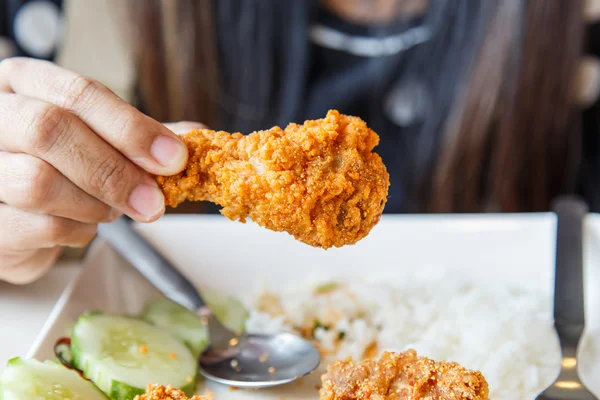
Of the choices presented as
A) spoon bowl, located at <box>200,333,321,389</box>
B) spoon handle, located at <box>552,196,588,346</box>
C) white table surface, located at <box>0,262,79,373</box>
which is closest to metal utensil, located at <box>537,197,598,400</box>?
spoon handle, located at <box>552,196,588,346</box>

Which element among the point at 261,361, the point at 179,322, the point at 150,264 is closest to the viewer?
the point at 261,361

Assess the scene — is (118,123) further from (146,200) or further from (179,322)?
(179,322)

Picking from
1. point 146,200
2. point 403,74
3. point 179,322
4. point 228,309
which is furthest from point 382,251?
point 403,74

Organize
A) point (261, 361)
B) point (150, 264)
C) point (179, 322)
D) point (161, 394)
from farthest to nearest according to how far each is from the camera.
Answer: point (150, 264)
point (179, 322)
point (261, 361)
point (161, 394)

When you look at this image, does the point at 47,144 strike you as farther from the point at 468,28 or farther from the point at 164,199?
the point at 468,28

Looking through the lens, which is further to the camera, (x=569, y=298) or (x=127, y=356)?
(x=569, y=298)

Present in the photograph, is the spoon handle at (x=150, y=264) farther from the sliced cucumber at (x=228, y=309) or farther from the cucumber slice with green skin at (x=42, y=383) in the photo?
the cucumber slice with green skin at (x=42, y=383)

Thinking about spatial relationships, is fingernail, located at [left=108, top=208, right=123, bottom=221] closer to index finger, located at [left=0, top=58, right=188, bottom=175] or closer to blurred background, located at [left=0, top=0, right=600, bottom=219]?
index finger, located at [left=0, top=58, right=188, bottom=175]
